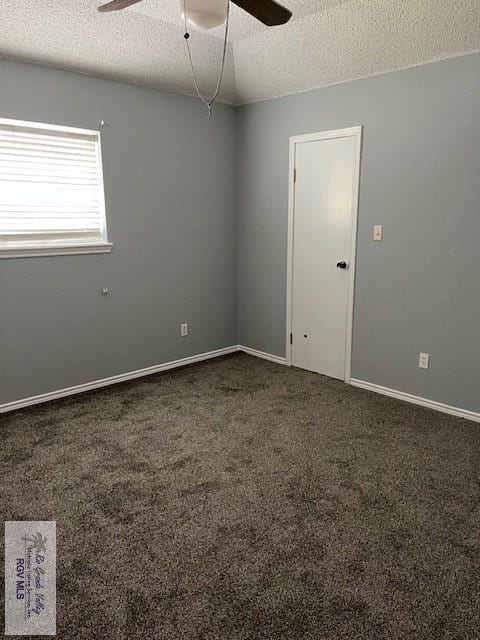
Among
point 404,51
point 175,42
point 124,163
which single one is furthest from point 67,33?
point 404,51

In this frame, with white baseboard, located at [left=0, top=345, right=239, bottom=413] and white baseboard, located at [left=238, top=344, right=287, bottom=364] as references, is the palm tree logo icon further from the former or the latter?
white baseboard, located at [left=238, top=344, right=287, bottom=364]

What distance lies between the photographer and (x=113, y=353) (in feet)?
12.7

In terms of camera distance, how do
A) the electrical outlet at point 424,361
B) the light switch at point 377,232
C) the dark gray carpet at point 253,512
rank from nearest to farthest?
the dark gray carpet at point 253,512 < the electrical outlet at point 424,361 < the light switch at point 377,232

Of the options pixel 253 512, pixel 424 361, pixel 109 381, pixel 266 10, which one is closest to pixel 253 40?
pixel 266 10

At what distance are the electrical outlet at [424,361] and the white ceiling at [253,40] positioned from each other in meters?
1.97

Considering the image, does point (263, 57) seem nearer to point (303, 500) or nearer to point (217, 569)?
point (303, 500)

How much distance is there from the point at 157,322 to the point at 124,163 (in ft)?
4.39

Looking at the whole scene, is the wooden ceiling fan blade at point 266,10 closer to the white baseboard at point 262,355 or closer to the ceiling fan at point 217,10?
the ceiling fan at point 217,10

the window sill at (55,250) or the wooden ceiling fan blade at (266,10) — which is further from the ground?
the wooden ceiling fan blade at (266,10)

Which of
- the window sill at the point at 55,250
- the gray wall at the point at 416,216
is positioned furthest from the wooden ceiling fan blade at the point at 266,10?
the window sill at the point at 55,250

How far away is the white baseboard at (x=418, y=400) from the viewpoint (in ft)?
10.6

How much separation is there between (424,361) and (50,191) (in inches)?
117

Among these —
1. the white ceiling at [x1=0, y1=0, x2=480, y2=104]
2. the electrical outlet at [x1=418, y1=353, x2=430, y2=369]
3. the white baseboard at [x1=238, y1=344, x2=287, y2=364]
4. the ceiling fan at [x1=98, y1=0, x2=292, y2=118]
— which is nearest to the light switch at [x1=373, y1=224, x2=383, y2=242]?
the electrical outlet at [x1=418, y1=353, x2=430, y2=369]

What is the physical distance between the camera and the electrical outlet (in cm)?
337
